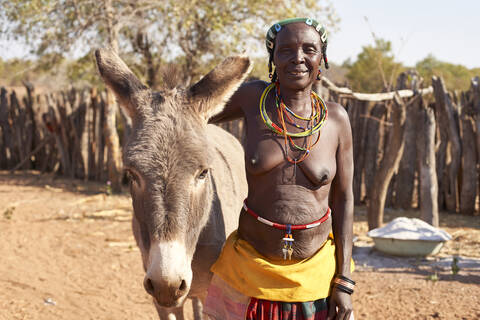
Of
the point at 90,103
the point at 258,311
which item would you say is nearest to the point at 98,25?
the point at 90,103

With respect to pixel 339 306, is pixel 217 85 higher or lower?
higher

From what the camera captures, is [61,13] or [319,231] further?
[61,13]

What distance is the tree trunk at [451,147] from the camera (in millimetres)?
8281

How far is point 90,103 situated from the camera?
11.8 m

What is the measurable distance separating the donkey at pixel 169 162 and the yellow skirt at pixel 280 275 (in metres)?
0.24

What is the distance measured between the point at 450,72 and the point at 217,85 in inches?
1278

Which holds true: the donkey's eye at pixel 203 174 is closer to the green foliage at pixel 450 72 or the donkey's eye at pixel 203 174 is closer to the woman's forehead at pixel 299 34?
the woman's forehead at pixel 299 34

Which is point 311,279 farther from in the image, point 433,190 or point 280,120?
point 433,190

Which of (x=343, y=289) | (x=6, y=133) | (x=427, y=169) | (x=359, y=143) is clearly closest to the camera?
(x=343, y=289)

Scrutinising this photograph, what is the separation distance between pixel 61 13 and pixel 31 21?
0.69 meters

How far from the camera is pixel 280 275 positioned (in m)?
1.98

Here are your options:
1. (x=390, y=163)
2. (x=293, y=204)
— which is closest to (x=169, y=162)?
(x=293, y=204)

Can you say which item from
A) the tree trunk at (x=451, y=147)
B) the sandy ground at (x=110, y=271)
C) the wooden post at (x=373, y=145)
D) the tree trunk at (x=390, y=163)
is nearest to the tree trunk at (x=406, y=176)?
the sandy ground at (x=110, y=271)

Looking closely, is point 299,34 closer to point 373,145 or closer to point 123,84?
point 123,84
